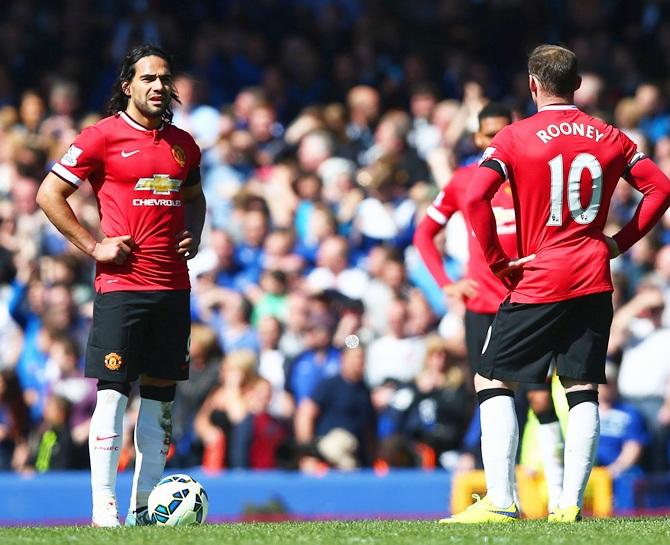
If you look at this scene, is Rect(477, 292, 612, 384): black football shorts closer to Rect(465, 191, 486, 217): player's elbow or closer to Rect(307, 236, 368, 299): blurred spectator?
Rect(465, 191, 486, 217): player's elbow

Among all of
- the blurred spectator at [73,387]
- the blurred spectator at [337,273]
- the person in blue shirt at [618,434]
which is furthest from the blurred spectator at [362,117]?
the person in blue shirt at [618,434]

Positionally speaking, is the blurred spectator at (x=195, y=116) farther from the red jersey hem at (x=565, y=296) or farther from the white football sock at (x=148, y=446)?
the red jersey hem at (x=565, y=296)

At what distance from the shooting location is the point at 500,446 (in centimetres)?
742

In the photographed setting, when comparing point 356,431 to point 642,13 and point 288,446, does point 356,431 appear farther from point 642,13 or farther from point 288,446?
point 642,13

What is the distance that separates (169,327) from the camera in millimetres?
7875

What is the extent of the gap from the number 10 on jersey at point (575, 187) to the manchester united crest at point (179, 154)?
194 cm

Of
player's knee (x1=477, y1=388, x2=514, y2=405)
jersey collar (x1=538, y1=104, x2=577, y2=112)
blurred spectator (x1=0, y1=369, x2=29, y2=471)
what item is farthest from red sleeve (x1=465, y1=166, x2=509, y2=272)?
blurred spectator (x1=0, y1=369, x2=29, y2=471)

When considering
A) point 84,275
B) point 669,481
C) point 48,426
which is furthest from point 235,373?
point 669,481

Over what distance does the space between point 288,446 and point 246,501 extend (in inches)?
35.1

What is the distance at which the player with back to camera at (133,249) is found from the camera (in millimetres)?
7699

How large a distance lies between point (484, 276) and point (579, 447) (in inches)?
68.6

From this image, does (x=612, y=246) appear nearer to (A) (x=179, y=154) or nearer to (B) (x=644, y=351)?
(A) (x=179, y=154)

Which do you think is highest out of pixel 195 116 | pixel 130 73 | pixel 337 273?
pixel 195 116

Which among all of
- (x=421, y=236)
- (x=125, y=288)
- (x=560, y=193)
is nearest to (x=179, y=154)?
(x=125, y=288)
